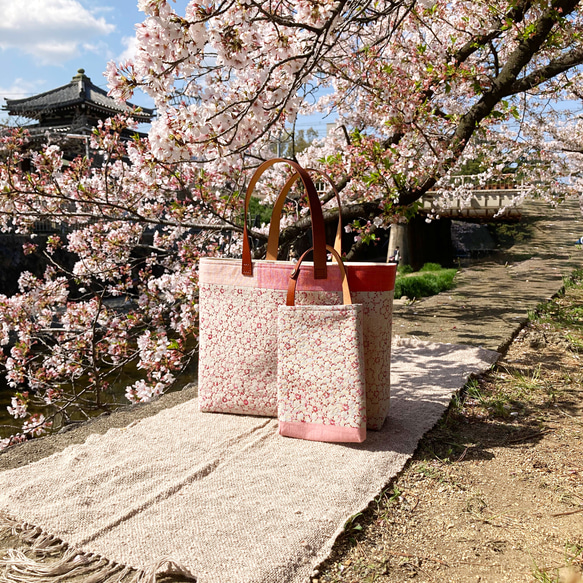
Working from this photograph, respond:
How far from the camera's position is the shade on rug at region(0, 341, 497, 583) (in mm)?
1257

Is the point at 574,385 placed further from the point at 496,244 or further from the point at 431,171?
the point at 496,244

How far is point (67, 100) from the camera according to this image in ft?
80.1

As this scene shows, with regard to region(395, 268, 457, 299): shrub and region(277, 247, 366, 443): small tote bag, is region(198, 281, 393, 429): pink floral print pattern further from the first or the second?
region(395, 268, 457, 299): shrub

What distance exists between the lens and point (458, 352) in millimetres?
3363

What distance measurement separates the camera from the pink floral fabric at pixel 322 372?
1.81 metres

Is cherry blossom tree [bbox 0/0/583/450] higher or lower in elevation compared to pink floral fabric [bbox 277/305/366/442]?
higher

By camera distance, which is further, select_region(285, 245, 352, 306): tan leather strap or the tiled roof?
the tiled roof

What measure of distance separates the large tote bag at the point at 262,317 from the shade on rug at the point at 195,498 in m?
0.12

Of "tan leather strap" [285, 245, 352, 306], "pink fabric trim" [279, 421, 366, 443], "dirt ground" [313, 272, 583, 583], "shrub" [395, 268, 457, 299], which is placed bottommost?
"dirt ground" [313, 272, 583, 583]

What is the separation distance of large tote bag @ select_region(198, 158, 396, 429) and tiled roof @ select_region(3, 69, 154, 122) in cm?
2296

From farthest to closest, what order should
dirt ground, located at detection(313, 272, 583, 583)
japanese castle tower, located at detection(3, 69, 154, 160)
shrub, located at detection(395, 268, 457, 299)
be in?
1. japanese castle tower, located at detection(3, 69, 154, 160)
2. shrub, located at detection(395, 268, 457, 299)
3. dirt ground, located at detection(313, 272, 583, 583)

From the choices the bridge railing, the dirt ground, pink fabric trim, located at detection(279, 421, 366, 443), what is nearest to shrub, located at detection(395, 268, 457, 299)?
the dirt ground

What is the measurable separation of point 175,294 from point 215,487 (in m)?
2.38

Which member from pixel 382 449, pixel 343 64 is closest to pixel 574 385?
pixel 382 449
